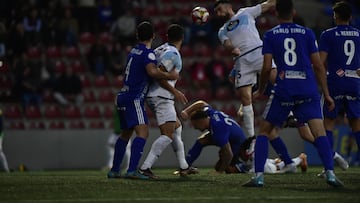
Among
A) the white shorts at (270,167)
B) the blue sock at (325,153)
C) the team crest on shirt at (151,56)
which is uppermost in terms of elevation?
the team crest on shirt at (151,56)

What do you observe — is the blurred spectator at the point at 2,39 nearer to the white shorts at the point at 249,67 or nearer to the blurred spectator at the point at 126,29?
the blurred spectator at the point at 126,29

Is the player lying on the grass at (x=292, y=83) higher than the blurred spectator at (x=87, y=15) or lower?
lower

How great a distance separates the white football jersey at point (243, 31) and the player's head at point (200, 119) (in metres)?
1.25

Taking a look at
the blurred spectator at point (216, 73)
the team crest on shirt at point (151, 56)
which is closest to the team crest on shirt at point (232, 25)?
the team crest on shirt at point (151, 56)

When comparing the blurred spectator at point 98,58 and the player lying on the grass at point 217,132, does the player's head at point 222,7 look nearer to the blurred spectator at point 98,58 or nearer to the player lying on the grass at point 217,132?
the player lying on the grass at point 217,132

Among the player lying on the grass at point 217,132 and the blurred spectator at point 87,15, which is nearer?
the player lying on the grass at point 217,132

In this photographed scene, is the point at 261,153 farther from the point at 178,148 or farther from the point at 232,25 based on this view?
the point at 232,25

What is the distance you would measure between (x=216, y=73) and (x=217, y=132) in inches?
455

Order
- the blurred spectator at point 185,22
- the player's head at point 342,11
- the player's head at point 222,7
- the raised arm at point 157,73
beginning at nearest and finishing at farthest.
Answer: the player's head at point 342,11
the raised arm at point 157,73
the player's head at point 222,7
the blurred spectator at point 185,22

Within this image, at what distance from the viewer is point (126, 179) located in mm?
13945

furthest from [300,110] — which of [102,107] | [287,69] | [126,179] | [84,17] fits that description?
[84,17]

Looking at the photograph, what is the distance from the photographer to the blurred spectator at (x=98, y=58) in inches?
1099

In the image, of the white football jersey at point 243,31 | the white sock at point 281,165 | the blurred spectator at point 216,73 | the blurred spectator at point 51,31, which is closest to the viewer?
the white sock at point 281,165

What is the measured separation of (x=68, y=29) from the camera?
2873cm
